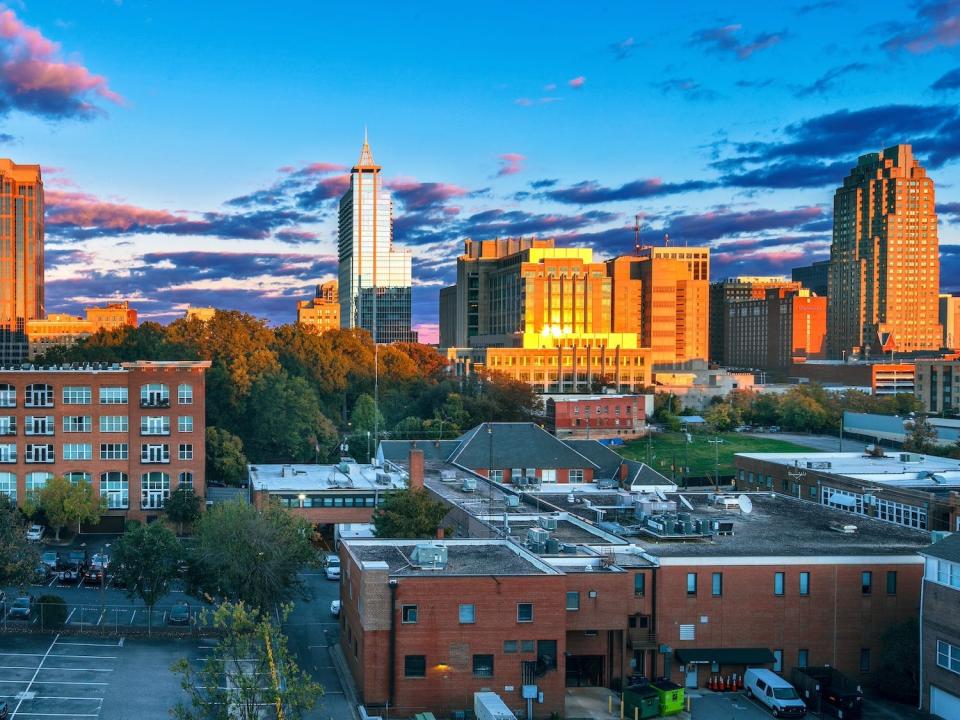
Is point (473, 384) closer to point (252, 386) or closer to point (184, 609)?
point (252, 386)

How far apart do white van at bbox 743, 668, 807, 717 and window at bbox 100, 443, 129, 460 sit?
46565 millimetres

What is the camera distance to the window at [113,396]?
71.1m

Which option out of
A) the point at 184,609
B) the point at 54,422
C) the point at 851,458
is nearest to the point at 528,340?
the point at 851,458

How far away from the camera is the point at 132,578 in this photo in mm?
45469

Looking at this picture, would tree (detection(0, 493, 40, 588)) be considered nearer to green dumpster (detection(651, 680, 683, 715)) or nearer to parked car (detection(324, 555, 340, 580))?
parked car (detection(324, 555, 340, 580))

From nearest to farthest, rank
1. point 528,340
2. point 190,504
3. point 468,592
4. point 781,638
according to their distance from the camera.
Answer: point 468,592
point 781,638
point 190,504
point 528,340

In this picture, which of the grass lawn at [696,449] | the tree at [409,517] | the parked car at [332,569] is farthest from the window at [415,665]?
the grass lawn at [696,449]

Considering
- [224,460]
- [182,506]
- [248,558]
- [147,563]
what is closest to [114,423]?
[182,506]

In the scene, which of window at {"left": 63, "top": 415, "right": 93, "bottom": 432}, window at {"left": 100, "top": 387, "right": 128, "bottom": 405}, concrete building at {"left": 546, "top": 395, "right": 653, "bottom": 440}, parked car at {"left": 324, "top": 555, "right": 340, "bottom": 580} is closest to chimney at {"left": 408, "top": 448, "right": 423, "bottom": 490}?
parked car at {"left": 324, "top": 555, "right": 340, "bottom": 580}

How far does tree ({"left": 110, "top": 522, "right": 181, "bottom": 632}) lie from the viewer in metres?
45.3

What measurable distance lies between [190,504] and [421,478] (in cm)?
1722

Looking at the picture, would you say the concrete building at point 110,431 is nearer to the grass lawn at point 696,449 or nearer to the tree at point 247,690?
the tree at point 247,690

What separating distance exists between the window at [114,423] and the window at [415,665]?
137 feet

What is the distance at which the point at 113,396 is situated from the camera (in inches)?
2803
